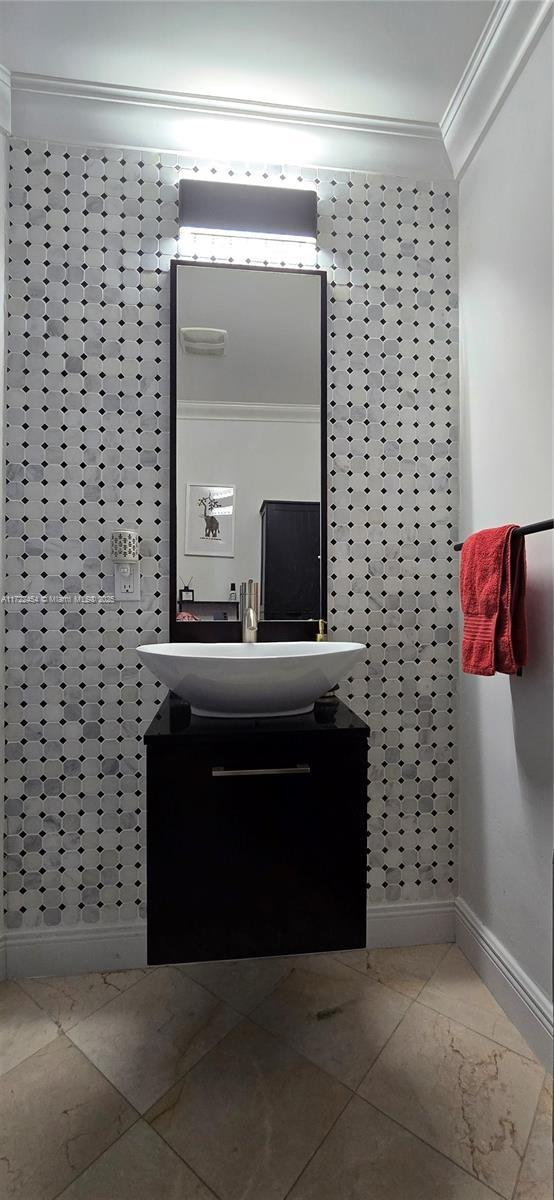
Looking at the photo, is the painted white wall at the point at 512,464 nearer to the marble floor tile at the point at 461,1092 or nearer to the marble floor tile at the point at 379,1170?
the marble floor tile at the point at 461,1092

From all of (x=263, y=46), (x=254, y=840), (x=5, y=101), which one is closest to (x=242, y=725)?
(x=254, y=840)

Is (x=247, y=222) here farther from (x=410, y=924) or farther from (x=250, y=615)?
(x=410, y=924)

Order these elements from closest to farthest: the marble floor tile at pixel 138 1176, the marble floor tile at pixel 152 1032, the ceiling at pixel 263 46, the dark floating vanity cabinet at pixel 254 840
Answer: the marble floor tile at pixel 138 1176 < the dark floating vanity cabinet at pixel 254 840 < the marble floor tile at pixel 152 1032 < the ceiling at pixel 263 46

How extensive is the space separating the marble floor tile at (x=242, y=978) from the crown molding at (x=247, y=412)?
5.15 feet

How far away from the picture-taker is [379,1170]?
47.2 inches

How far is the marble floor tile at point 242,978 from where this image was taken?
169 cm

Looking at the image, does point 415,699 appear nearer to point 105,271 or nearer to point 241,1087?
point 241,1087

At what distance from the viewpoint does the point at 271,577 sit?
190 cm

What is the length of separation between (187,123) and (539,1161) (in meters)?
2.75

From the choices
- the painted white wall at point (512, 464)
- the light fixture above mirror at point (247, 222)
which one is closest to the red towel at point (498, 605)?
the painted white wall at point (512, 464)

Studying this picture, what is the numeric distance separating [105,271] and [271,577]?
1.05 m

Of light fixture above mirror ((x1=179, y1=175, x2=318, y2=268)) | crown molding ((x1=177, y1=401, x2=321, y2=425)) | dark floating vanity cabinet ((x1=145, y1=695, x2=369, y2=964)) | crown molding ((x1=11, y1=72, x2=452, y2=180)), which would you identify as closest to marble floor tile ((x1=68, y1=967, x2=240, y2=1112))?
dark floating vanity cabinet ((x1=145, y1=695, x2=369, y2=964))

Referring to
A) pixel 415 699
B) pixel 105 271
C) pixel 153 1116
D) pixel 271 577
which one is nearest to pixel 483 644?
pixel 415 699

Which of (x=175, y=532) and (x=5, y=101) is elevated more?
(x=5, y=101)
